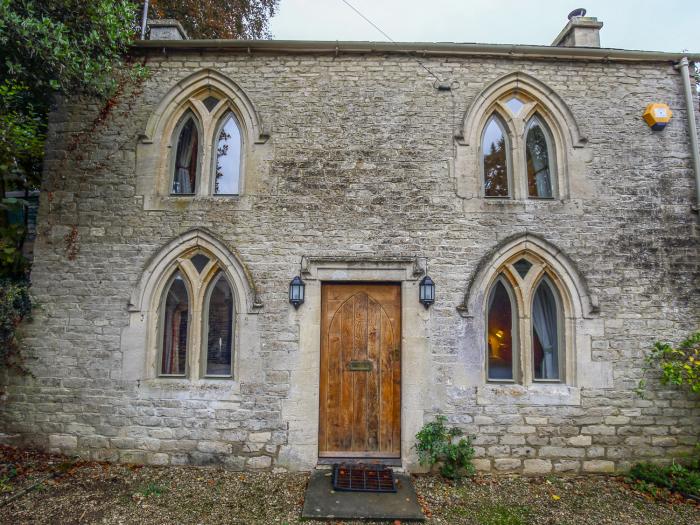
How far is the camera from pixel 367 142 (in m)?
5.50

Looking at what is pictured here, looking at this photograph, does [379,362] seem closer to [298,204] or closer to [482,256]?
[482,256]

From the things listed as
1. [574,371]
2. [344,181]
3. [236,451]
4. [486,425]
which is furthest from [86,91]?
[574,371]

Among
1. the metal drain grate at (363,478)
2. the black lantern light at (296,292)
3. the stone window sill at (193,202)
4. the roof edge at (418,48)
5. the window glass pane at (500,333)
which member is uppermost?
the roof edge at (418,48)

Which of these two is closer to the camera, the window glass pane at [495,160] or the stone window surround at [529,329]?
the stone window surround at [529,329]

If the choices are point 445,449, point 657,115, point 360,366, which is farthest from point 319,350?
point 657,115

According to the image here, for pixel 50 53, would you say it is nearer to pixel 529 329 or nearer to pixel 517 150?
pixel 517 150

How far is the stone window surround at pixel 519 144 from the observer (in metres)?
5.47

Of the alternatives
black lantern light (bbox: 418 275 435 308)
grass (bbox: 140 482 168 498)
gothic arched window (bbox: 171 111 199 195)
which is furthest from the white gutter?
grass (bbox: 140 482 168 498)

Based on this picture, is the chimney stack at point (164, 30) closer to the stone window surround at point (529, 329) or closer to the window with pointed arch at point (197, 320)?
the window with pointed arch at point (197, 320)

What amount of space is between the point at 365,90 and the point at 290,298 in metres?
3.18

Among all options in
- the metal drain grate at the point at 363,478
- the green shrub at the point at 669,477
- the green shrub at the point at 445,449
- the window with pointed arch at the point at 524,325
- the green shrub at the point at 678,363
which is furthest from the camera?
the window with pointed arch at the point at 524,325

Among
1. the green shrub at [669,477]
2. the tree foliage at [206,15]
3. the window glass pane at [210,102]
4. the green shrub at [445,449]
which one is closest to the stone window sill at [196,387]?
the green shrub at [445,449]

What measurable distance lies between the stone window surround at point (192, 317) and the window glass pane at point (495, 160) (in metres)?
3.71

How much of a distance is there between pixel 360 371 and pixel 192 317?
8.04ft
